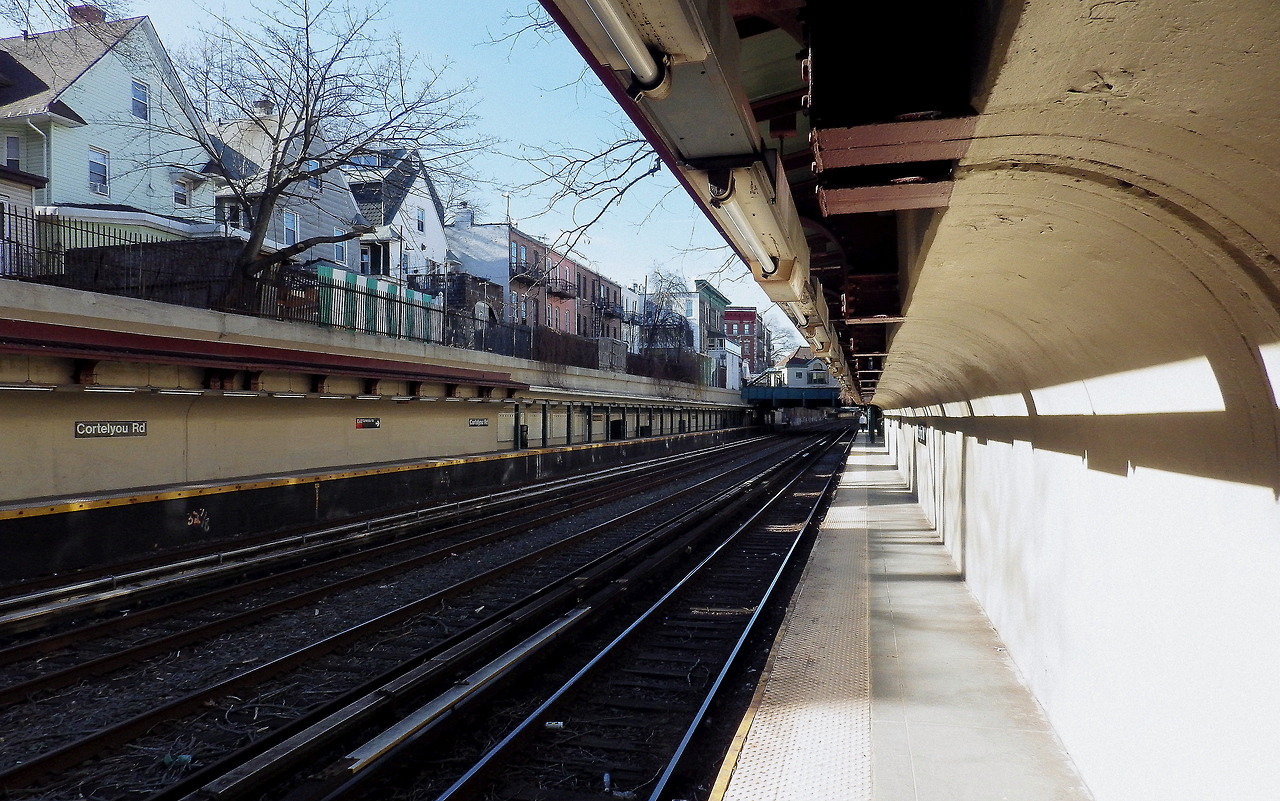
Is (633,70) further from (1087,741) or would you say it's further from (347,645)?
(347,645)

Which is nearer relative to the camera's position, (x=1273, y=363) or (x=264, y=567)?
(x=1273, y=363)

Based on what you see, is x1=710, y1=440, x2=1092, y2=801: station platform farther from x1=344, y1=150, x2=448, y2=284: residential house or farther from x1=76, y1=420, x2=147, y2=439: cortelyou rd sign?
x1=344, y1=150, x2=448, y2=284: residential house

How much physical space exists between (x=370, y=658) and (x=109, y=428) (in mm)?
7663

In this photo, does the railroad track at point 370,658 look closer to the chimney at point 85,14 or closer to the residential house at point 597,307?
the chimney at point 85,14

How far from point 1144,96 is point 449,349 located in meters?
23.9

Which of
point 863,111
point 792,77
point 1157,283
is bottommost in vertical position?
point 1157,283

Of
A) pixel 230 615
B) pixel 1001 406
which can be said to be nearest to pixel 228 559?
pixel 230 615

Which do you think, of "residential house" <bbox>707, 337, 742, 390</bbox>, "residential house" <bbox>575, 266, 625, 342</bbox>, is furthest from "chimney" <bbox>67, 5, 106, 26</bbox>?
"residential house" <bbox>707, 337, 742, 390</bbox>

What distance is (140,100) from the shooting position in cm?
2989

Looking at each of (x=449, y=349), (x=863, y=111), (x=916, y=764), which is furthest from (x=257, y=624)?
(x=449, y=349)

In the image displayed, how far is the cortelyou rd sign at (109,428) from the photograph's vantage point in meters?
12.0

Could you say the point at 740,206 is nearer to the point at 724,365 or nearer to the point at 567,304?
the point at 567,304

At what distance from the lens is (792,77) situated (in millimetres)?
4207

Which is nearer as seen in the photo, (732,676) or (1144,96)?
(1144,96)
